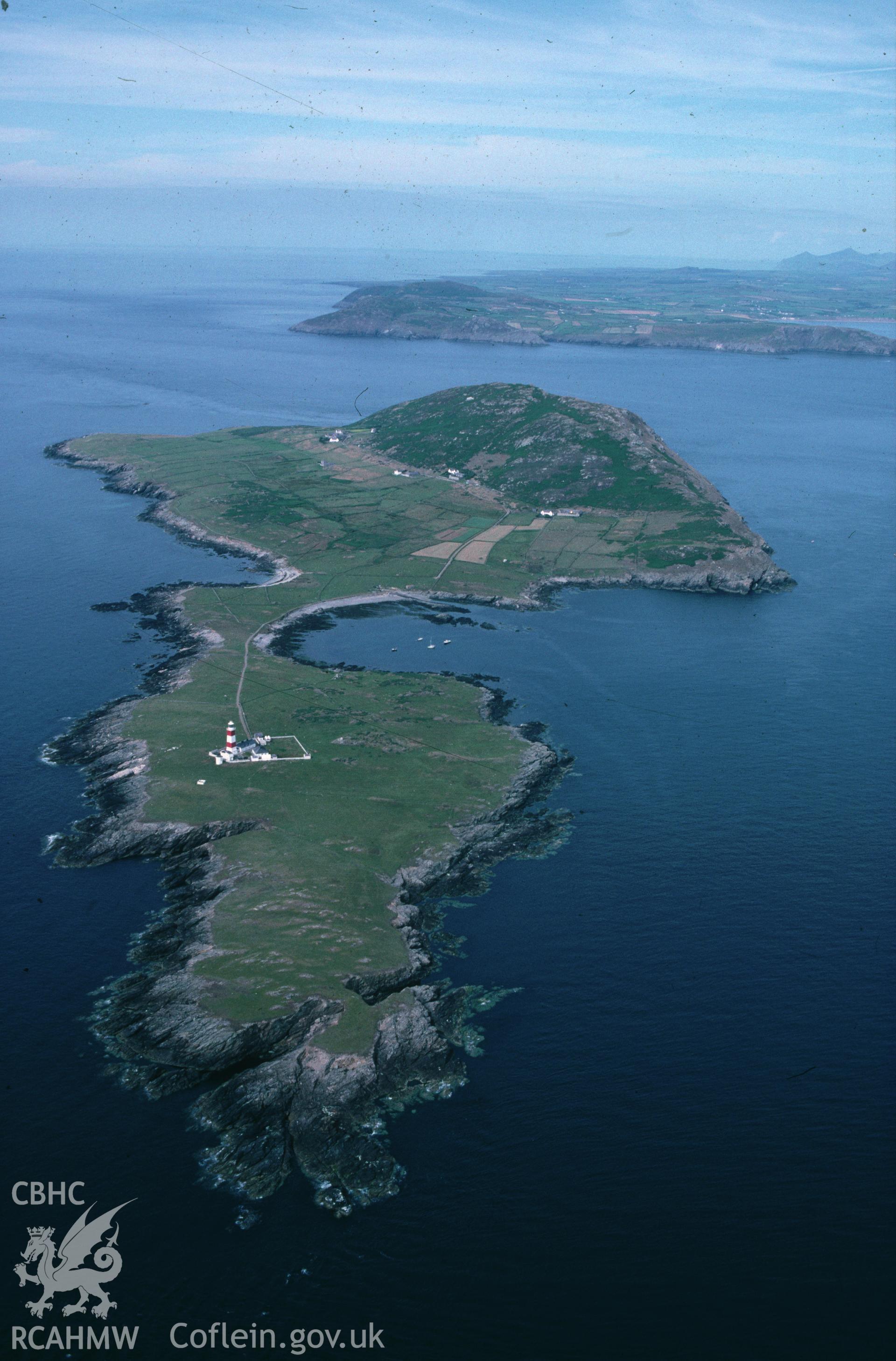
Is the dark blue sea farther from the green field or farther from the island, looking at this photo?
the green field

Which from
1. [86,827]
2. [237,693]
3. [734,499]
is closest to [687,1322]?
[86,827]

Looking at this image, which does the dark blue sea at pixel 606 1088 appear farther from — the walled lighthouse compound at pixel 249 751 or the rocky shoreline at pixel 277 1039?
the walled lighthouse compound at pixel 249 751

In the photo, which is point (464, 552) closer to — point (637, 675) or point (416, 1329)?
point (637, 675)

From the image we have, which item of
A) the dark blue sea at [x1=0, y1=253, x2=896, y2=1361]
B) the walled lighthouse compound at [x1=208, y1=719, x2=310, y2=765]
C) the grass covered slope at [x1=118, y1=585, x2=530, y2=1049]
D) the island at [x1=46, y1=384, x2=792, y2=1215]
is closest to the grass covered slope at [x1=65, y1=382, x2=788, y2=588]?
the island at [x1=46, y1=384, x2=792, y2=1215]

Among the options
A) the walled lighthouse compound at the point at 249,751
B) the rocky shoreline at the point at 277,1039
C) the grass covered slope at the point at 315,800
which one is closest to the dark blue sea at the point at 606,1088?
the rocky shoreline at the point at 277,1039

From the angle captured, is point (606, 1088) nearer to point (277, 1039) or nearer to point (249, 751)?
point (277, 1039)

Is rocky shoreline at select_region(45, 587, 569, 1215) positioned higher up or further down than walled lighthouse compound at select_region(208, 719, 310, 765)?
further down

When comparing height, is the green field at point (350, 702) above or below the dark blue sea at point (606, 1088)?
above

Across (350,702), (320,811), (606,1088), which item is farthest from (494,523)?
(606,1088)
